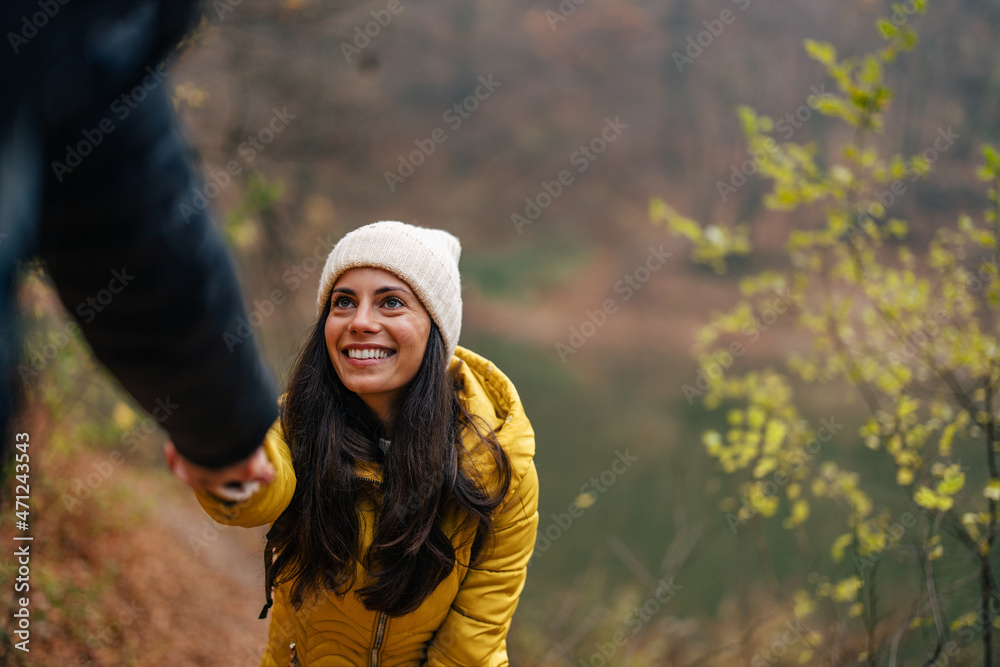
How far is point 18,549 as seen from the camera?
3676 millimetres

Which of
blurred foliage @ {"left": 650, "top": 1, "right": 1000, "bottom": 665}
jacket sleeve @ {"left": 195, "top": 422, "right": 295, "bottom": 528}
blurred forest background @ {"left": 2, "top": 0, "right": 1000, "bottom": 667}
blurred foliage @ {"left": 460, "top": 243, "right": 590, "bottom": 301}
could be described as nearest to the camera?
jacket sleeve @ {"left": 195, "top": 422, "right": 295, "bottom": 528}

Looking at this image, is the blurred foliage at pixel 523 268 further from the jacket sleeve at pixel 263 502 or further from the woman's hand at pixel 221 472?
the woman's hand at pixel 221 472

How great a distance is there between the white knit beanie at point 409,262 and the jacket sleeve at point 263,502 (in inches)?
17.3

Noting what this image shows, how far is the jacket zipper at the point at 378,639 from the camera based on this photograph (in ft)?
5.75

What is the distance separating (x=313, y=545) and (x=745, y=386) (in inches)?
115

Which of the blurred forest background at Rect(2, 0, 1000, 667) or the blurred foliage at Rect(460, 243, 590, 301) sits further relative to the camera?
the blurred foliage at Rect(460, 243, 590, 301)

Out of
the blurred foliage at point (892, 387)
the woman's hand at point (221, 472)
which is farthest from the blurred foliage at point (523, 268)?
the woman's hand at point (221, 472)

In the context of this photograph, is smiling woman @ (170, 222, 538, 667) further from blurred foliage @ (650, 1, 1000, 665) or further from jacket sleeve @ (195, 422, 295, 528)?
blurred foliage @ (650, 1, 1000, 665)

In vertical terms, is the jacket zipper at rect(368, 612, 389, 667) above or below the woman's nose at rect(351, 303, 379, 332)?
below

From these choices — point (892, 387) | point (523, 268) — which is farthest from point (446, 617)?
point (523, 268)

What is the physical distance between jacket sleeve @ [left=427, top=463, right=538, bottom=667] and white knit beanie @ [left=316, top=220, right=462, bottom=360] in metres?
0.44

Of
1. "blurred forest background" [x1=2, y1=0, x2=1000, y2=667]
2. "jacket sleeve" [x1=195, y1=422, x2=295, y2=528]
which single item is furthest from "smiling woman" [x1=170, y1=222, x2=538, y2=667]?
"blurred forest background" [x1=2, y1=0, x2=1000, y2=667]

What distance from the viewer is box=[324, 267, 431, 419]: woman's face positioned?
5.64ft

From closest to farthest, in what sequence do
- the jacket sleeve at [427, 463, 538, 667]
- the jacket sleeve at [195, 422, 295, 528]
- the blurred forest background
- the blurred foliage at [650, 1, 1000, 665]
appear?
the jacket sleeve at [195, 422, 295, 528]
the jacket sleeve at [427, 463, 538, 667]
the blurred foliage at [650, 1, 1000, 665]
the blurred forest background
